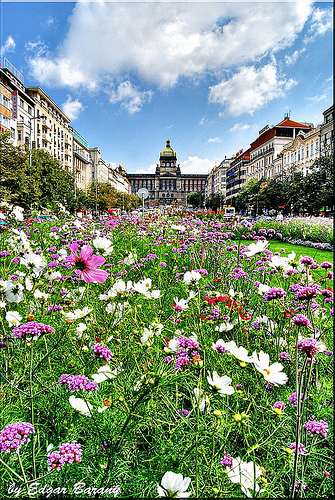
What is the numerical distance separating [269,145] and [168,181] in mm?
83194

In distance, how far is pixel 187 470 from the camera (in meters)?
1.17

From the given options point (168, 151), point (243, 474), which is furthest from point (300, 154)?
point (168, 151)

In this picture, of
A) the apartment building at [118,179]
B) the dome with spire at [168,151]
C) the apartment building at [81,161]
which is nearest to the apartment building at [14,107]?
the apartment building at [81,161]

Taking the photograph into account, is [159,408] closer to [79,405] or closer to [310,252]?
[79,405]

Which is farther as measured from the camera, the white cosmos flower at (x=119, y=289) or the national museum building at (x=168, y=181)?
the national museum building at (x=168, y=181)

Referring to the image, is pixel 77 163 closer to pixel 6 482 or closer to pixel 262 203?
pixel 262 203

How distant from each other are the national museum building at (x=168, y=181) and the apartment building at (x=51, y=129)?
8217 cm

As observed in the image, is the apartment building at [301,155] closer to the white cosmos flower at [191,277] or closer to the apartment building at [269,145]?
the apartment building at [269,145]

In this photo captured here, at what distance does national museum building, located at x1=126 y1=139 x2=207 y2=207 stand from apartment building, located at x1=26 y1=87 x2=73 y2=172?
270 feet

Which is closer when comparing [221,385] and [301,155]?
[221,385]

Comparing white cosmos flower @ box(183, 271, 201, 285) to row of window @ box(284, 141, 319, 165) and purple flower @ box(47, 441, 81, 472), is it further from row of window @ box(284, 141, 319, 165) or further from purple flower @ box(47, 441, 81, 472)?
row of window @ box(284, 141, 319, 165)

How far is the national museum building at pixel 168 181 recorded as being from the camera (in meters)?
144

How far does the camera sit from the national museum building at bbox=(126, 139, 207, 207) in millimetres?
143500

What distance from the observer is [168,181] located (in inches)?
5719
